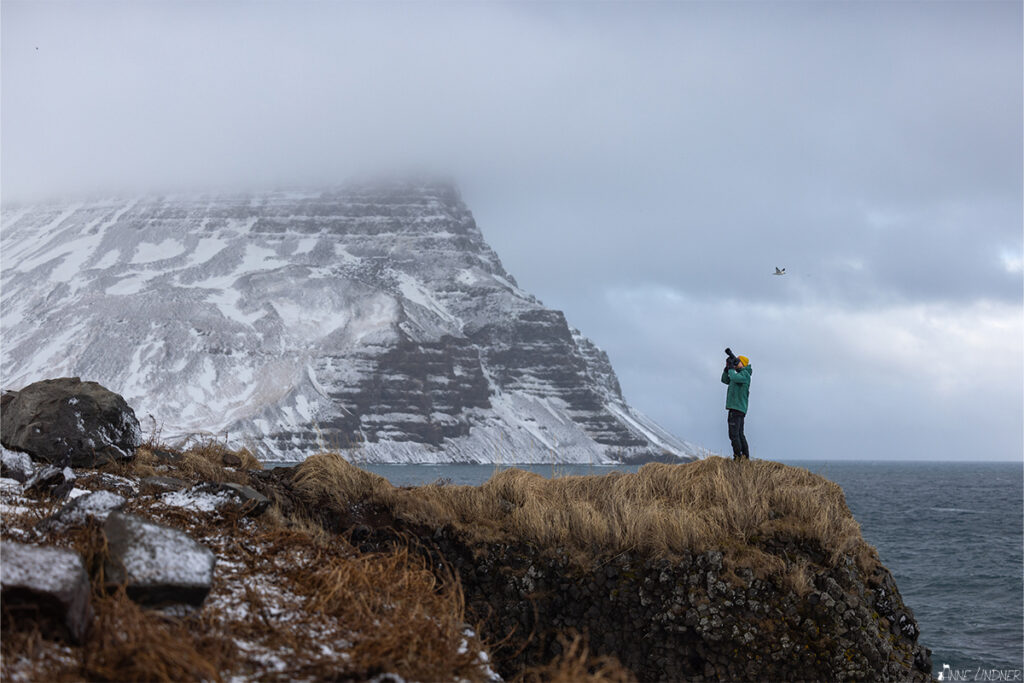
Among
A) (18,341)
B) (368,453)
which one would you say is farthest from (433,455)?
(18,341)

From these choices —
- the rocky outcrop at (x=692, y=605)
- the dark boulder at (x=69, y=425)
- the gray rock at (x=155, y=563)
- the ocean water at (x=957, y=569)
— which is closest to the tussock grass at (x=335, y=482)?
the rocky outcrop at (x=692, y=605)

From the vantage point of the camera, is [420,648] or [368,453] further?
[368,453]

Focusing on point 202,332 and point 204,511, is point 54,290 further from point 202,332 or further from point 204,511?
point 204,511

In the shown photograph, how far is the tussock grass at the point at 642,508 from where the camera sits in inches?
317

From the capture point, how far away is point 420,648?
4.40 meters

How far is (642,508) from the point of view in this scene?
8.58m

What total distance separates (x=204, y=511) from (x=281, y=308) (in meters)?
177

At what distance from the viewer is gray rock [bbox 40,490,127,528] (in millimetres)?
5281

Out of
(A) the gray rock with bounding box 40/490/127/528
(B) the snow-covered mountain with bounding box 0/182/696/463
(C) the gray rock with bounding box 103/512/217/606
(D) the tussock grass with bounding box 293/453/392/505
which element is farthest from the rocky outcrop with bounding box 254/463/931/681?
(B) the snow-covered mountain with bounding box 0/182/696/463

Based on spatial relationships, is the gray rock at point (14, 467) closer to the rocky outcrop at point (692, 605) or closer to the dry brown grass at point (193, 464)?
the dry brown grass at point (193, 464)

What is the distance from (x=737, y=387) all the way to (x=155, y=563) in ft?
31.5

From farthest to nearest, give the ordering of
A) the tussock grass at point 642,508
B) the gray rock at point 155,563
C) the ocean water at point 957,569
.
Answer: the ocean water at point 957,569, the tussock grass at point 642,508, the gray rock at point 155,563

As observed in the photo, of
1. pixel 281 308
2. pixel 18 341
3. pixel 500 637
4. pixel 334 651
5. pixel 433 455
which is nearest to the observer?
pixel 334 651

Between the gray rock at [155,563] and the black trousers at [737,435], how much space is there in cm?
904
